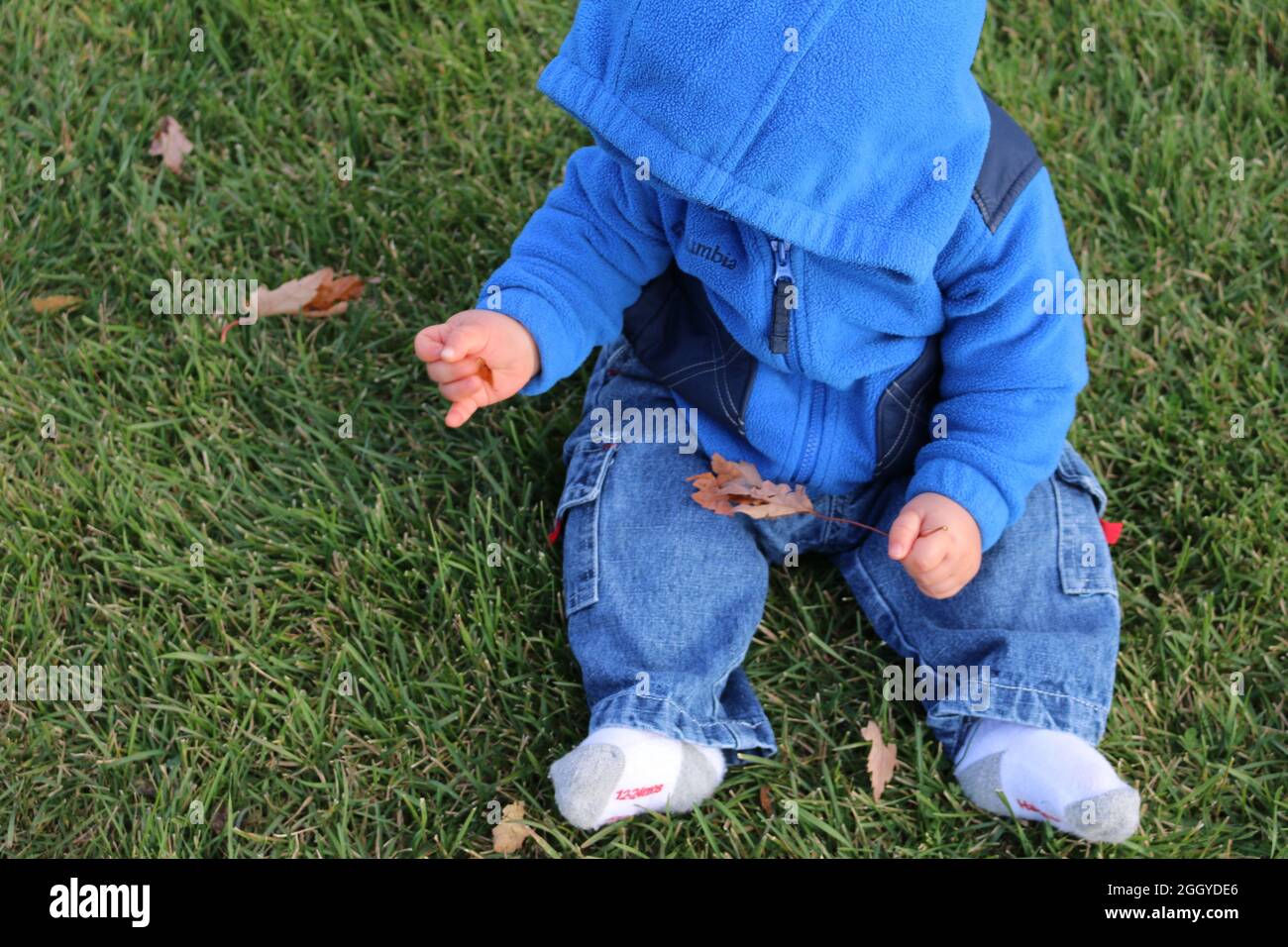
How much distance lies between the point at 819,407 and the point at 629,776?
746mm

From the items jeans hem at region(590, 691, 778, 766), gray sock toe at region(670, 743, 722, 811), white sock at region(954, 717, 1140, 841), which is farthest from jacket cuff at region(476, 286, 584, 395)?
white sock at region(954, 717, 1140, 841)

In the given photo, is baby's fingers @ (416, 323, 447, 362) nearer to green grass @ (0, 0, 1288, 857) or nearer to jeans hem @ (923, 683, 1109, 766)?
green grass @ (0, 0, 1288, 857)

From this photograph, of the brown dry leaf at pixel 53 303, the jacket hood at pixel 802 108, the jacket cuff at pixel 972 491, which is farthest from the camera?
the brown dry leaf at pixel 53 303

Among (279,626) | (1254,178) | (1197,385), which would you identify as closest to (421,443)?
(279,626)

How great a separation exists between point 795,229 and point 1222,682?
1267 mm

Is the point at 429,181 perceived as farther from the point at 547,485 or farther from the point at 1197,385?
the point at 1197,385

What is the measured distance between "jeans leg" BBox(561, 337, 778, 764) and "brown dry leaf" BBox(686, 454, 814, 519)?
0.03 m

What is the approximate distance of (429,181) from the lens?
307 cm

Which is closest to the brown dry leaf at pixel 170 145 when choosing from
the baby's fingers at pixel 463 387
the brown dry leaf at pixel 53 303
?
the brown dry leaf at pixel 53 303

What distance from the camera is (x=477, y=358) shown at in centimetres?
220

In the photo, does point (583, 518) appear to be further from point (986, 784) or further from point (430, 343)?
point (986, 784)

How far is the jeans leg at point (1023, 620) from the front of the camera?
2.23 meters

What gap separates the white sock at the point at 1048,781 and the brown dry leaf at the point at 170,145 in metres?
2.30

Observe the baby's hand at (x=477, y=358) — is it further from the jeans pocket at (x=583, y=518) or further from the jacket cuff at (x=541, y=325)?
the jeans pocket at (x=583, y=518)
